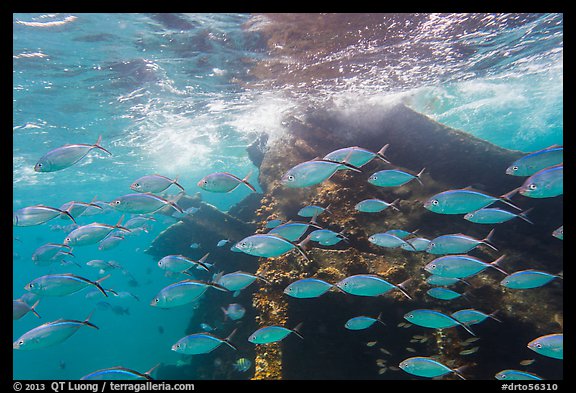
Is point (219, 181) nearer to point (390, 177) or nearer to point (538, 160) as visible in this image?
point (390, 177)

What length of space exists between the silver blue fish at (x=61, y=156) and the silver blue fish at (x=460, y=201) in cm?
572

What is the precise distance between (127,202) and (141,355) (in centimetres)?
3201

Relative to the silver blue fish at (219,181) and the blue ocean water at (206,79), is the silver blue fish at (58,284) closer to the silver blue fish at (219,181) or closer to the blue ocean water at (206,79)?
the silver blue fish at (219,181)

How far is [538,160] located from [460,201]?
1.48 m

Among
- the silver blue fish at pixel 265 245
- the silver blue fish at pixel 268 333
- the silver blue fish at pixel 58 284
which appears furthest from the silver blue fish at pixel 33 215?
the silver blue fish at pixel 268 333

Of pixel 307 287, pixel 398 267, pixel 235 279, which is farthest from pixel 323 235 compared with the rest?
pixel 398 267

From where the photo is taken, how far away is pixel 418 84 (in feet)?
56.0

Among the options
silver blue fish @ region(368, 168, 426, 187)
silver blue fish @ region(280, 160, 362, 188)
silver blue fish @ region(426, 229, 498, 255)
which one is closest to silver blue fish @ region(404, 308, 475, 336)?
silver blue fish @ region(426, 229, 498, 255)

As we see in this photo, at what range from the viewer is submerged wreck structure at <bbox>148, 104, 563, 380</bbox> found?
A: 22.3ft

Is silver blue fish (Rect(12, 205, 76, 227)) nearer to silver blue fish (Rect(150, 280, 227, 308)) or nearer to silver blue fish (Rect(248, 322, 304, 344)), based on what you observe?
silver blue fish (Rect(150, 280, 227, 308))

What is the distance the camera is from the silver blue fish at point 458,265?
4660mm

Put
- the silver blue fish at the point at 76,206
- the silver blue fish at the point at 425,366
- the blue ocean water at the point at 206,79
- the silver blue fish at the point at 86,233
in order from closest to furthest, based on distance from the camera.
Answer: the silver blue fish at the point at 425,366, the silver blue fish at the point at 86,233, the silver blue fish at the point at 76,206, the blue ocean water at the point at 206,79
